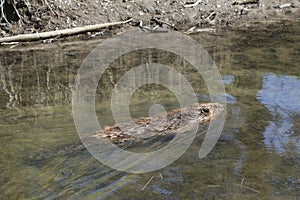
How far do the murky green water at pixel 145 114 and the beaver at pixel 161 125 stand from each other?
10.5 inches

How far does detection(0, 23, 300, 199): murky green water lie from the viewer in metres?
3.61

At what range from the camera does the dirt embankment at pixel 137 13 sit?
9.35 m

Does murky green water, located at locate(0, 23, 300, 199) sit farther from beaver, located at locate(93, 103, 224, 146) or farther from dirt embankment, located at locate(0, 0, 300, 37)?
dirt embankment, located at locate(0, 0, 300, 37)

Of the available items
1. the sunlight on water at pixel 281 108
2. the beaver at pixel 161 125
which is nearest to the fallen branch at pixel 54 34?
the sunlight on water at pixel 281 108

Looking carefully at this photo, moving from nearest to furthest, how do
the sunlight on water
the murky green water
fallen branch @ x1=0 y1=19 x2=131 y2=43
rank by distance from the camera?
the murky green water → the sunlight on water → fallen branch @ x1=0 y1=19 x2=131 y2=43

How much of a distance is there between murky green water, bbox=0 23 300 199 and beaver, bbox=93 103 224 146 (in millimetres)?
266

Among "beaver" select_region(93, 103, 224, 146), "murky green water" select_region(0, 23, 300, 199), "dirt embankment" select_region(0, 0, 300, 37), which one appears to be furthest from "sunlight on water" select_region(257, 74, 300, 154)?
"dirt embankment" select_region(0, 0, 300, 37)

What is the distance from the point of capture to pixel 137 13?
33.4 feet

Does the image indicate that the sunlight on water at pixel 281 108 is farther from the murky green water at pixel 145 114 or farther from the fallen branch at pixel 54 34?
the fallen branch at pixel 54 34

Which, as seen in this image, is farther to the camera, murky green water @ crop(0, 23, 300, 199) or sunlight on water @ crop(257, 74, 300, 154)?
sunlight on water @ crop(257, 74, 300, 154)

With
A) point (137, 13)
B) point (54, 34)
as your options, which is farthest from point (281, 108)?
point (137, 13)

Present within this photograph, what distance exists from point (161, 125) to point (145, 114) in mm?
539

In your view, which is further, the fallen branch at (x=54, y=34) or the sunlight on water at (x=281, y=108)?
the fallen branch at (x=54, y=34)

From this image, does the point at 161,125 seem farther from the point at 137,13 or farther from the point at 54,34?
the point at 137,13
